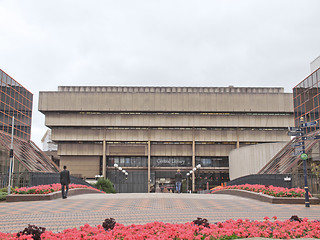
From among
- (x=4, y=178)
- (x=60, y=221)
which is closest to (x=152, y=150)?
(x=4, y=178)

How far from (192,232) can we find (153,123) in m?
63.0

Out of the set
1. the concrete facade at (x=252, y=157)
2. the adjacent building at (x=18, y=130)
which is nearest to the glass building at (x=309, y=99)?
the concrete facade at (x=252, y=157)

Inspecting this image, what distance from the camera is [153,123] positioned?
70.4 metres

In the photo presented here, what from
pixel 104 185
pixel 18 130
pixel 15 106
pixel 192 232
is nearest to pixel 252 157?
pixel 104 185

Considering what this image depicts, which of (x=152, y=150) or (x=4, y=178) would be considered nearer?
(x=4, y=178)

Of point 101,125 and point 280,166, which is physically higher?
point 101,125

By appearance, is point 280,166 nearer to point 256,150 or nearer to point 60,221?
point 256,150

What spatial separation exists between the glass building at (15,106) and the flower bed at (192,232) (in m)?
37.2

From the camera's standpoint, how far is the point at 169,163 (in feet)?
238

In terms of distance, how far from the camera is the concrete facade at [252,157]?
46.6 meters

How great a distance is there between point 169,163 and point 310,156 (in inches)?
1798

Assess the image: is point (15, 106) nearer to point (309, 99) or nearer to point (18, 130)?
point (18, 130)

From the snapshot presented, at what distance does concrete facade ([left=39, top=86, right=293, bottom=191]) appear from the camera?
70312 mm

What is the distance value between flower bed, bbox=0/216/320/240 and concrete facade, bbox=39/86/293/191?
61.9 m
